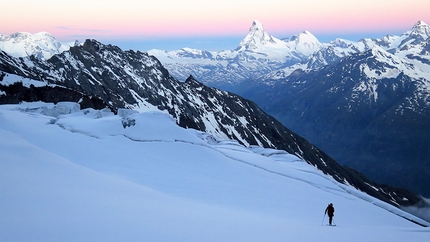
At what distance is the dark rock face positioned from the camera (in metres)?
132

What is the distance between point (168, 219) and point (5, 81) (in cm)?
7653

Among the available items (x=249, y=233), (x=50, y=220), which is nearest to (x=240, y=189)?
(x=249, y=233)

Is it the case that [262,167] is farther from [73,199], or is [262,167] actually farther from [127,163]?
[73,199]

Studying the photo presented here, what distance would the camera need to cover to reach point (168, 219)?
18.1 meters

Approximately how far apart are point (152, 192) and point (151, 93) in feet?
467

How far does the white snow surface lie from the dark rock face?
80.3 m

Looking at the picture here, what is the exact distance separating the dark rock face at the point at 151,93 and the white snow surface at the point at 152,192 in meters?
80.3

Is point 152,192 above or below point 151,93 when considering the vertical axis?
above

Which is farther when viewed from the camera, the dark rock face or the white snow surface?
the dark rock face

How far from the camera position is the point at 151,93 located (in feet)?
533

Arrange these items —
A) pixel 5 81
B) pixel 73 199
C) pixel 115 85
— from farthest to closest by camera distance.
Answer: pixel 115 85, pixel 5 81, pixel 73 199

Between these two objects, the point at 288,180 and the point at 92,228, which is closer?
the point at 92,228

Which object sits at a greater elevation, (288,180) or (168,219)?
(168,219)

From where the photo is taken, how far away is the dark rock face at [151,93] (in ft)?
432
